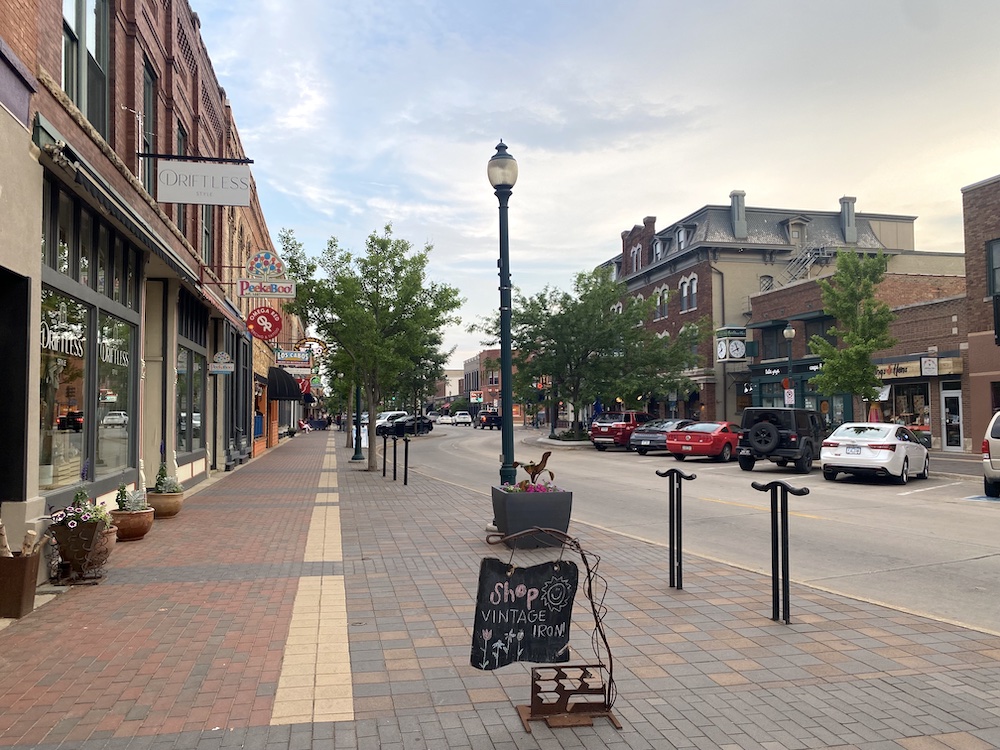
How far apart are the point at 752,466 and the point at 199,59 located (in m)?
17.8

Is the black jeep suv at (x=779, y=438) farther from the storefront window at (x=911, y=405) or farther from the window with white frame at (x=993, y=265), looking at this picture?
the storefront window at (x=911, y=405)

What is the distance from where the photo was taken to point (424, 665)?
5.27 m

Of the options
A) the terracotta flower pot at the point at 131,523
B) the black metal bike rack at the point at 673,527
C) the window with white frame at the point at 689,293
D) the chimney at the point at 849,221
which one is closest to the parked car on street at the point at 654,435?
the window with white frame at the point at 689,293

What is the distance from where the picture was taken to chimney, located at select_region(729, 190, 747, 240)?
153 ft

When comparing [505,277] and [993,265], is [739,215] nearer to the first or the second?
[993,265]

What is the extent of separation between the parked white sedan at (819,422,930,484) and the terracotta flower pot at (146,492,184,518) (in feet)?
47.7

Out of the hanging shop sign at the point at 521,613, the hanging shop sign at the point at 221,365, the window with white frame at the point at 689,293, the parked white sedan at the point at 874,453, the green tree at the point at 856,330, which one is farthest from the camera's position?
the window with white frame at the point at 689,293

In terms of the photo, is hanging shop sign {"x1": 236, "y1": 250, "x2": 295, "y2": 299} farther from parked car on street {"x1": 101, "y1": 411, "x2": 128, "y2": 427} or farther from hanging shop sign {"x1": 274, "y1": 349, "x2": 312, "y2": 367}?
hanging shop sign {"x1": 274, "y1": 349, "x2": 312, "y2": 367}

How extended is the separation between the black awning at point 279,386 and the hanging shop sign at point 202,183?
25.3 metres

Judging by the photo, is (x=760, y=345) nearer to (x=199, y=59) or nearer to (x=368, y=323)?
(x=368, y=323)

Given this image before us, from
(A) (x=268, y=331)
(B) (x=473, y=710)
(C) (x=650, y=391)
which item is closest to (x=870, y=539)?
(B) (x=473, y=710)

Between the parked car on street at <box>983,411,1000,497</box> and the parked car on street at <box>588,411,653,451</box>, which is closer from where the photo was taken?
the parked car on street at <box>983,411,1000,497</box>

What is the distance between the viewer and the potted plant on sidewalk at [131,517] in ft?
32.4

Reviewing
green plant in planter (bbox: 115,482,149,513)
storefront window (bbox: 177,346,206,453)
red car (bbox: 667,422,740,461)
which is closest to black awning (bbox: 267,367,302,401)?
storefront window (bbox: 177,346,206,453)
